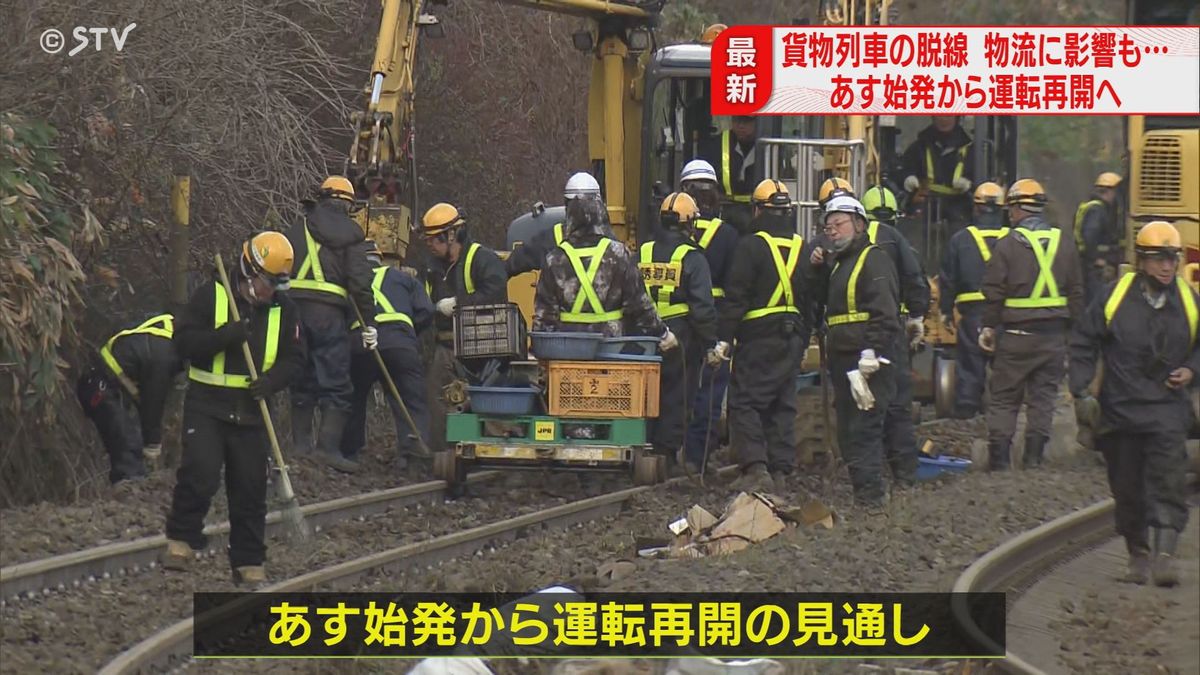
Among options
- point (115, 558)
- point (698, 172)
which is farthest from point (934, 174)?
point (115, 558)

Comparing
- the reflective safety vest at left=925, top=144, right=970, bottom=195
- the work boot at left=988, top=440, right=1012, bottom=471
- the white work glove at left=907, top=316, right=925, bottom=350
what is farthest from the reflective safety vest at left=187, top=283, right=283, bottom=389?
the reflective safety vest at left=925, top=144, right=970, bottom=195

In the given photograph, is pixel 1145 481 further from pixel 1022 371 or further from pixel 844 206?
pixel 1022 371

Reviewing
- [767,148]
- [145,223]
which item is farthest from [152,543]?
[767,148]

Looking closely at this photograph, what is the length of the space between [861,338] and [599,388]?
1.95m

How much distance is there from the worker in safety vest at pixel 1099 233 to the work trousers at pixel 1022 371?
4.89 metres

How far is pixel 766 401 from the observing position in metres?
15.5

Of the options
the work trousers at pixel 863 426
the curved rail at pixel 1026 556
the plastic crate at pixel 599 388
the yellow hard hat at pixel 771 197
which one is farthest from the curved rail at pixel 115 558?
the curved rail at pixel 1026 556

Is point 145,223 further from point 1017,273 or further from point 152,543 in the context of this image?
point 1017,273

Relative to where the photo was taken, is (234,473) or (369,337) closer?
(234,473)

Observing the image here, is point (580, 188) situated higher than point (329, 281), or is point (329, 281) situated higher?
point (580, 188)

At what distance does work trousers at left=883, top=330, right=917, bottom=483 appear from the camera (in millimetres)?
15227

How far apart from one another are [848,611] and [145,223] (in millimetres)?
8113

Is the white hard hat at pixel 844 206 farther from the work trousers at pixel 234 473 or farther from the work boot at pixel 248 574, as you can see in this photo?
the work boot at pixel 248 574

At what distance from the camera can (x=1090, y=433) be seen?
41.0 feet
